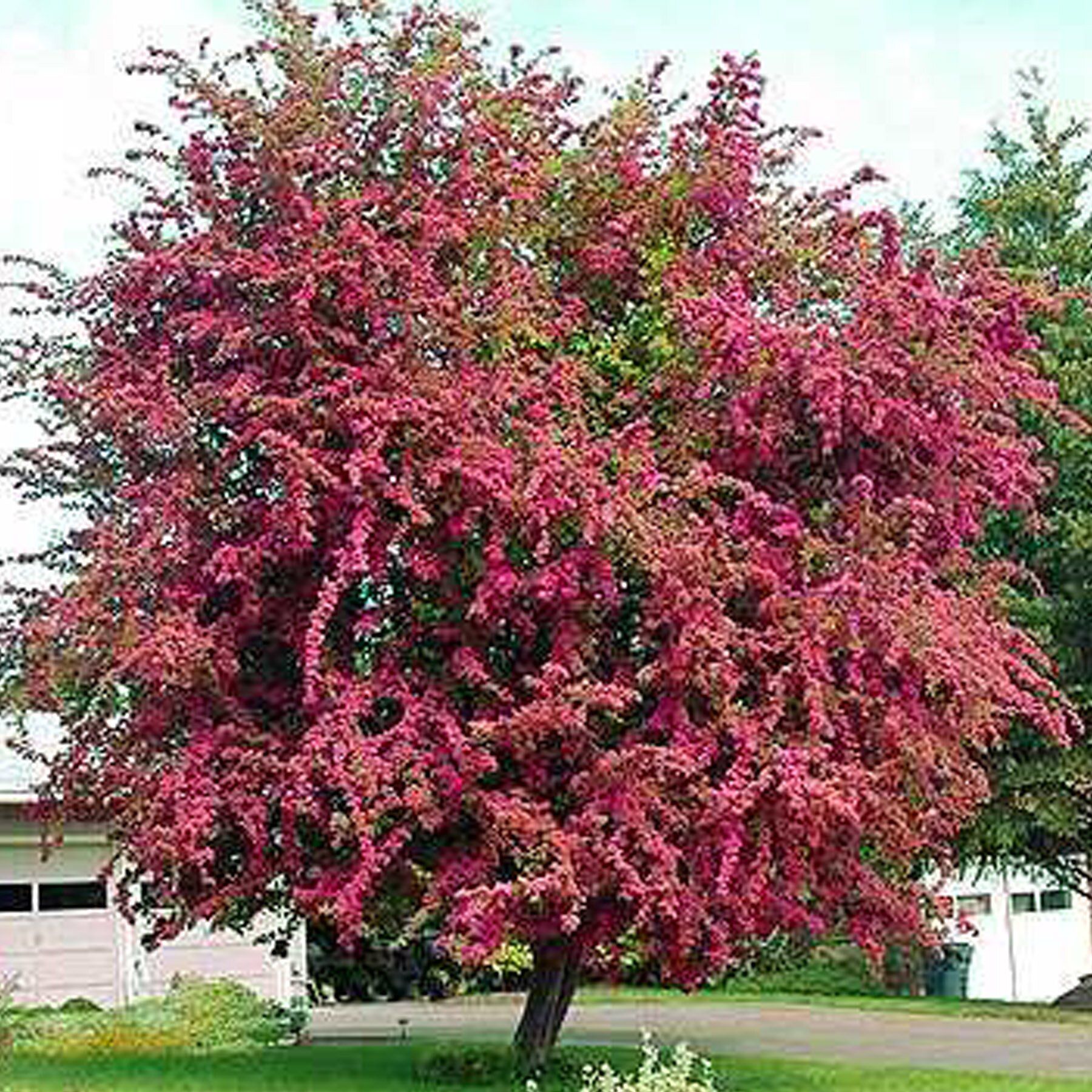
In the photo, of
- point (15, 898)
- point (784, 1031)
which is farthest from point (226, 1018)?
point (784, 1031)

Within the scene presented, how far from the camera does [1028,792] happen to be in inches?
1087

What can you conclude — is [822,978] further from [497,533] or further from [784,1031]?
[497,533]

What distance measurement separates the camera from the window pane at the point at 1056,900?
45.2 meters

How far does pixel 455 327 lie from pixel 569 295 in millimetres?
1785

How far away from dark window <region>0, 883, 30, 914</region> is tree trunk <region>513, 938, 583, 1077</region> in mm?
11113

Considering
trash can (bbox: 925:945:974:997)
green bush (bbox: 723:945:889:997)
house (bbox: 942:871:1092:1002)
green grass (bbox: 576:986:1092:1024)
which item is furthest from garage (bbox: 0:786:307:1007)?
house (bbox: 942:871:1092:1002)

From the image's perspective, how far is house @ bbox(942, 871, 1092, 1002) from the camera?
139 feet

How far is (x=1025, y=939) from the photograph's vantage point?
146 feet

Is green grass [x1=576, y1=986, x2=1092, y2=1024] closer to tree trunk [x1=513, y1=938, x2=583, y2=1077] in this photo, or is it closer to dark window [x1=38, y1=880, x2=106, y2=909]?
tree trunk [x1=513, y1=938, x2=583, y2=1077]

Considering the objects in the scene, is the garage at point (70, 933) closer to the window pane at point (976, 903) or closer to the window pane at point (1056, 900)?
the window pane at point (976, 903)

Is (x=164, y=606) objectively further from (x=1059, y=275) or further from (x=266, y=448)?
(x=1059, y=275)

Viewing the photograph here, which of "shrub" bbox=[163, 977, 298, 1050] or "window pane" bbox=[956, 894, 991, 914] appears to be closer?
"shrub" bbox=[163, 977, 298, 1050]

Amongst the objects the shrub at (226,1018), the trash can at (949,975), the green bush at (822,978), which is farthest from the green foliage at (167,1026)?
the trash can at (949,975)

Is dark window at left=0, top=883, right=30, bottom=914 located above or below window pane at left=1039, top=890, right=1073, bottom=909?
above
